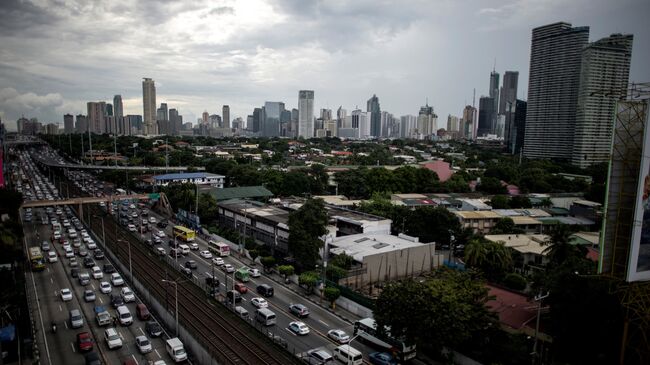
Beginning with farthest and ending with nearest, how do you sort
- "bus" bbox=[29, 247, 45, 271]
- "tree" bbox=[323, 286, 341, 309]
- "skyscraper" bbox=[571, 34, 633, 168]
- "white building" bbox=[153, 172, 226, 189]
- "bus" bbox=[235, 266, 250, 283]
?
"skyscraper" bbox=[571, 34, 633, 168] < "white building" bbox=[153, 172, 226, 189] < "bus" bbox=[29, 247, 45, 271] < "bus" bbox=[235, 266, 250, 283] < "tree" bbox=[323, 286, 341, 309]

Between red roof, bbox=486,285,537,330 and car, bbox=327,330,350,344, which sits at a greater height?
red roof, bbox=486,285,537,330

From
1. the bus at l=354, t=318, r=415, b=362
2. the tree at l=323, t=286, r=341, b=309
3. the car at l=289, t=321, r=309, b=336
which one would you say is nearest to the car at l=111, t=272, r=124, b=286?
the car at l=289, t=321, r=309, b=336

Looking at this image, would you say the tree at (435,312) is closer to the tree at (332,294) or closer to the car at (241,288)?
the tree at (332,294)

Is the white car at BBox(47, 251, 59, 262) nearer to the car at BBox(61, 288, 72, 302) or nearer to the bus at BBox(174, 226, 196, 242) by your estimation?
the car at BBox(61, 288, 72, 302)

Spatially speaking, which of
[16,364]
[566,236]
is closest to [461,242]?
[566,236]

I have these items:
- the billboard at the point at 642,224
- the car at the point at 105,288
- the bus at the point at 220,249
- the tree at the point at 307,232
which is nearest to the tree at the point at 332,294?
the tree at the point at 307,232

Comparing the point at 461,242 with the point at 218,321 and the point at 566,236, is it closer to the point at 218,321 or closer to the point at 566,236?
the point at 566,236

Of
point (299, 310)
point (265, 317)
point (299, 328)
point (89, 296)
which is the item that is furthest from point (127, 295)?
point (299, 328)
